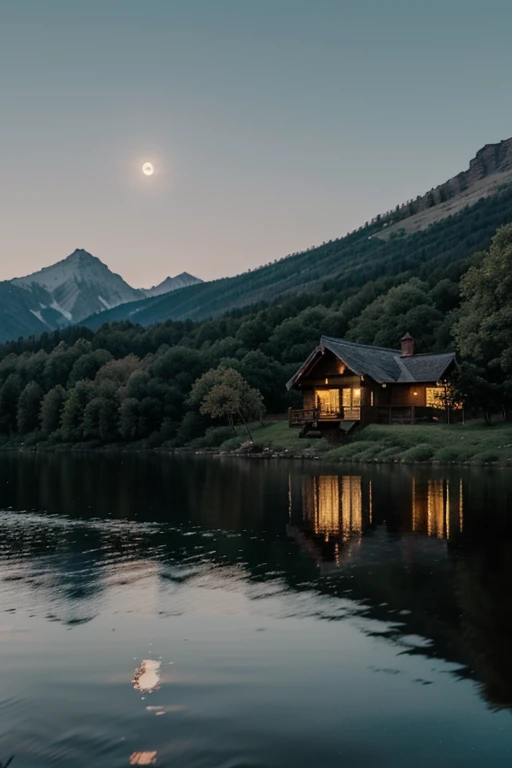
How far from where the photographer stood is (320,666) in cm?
994

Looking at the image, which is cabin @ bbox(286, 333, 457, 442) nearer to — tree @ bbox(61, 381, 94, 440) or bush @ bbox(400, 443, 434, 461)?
bush @ bbox(400, 443, 434, 461)

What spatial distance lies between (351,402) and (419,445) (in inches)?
511

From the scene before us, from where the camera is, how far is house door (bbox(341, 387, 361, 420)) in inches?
2416

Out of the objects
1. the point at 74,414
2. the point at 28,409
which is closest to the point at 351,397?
the point at 74,414

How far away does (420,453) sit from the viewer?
4959 centimetres

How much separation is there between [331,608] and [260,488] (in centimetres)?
2363

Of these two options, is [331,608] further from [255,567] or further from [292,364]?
[292,364]

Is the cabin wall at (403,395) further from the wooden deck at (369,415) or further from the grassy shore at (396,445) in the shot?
the grassy shore at (396,445)

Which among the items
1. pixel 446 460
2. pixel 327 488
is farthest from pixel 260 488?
pixel 446 460

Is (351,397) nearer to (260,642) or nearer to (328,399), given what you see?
(328,399)

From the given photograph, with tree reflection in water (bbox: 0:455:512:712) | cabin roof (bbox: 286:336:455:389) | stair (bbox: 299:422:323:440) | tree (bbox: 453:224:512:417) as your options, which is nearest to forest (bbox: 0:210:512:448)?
tree (bbox: 453:224:512:417)

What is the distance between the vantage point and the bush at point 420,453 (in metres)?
49.5

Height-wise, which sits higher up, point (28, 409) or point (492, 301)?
point (492, 301)

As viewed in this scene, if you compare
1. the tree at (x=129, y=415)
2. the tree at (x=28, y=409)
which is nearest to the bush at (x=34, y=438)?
the tree at (x=28, y=409)
